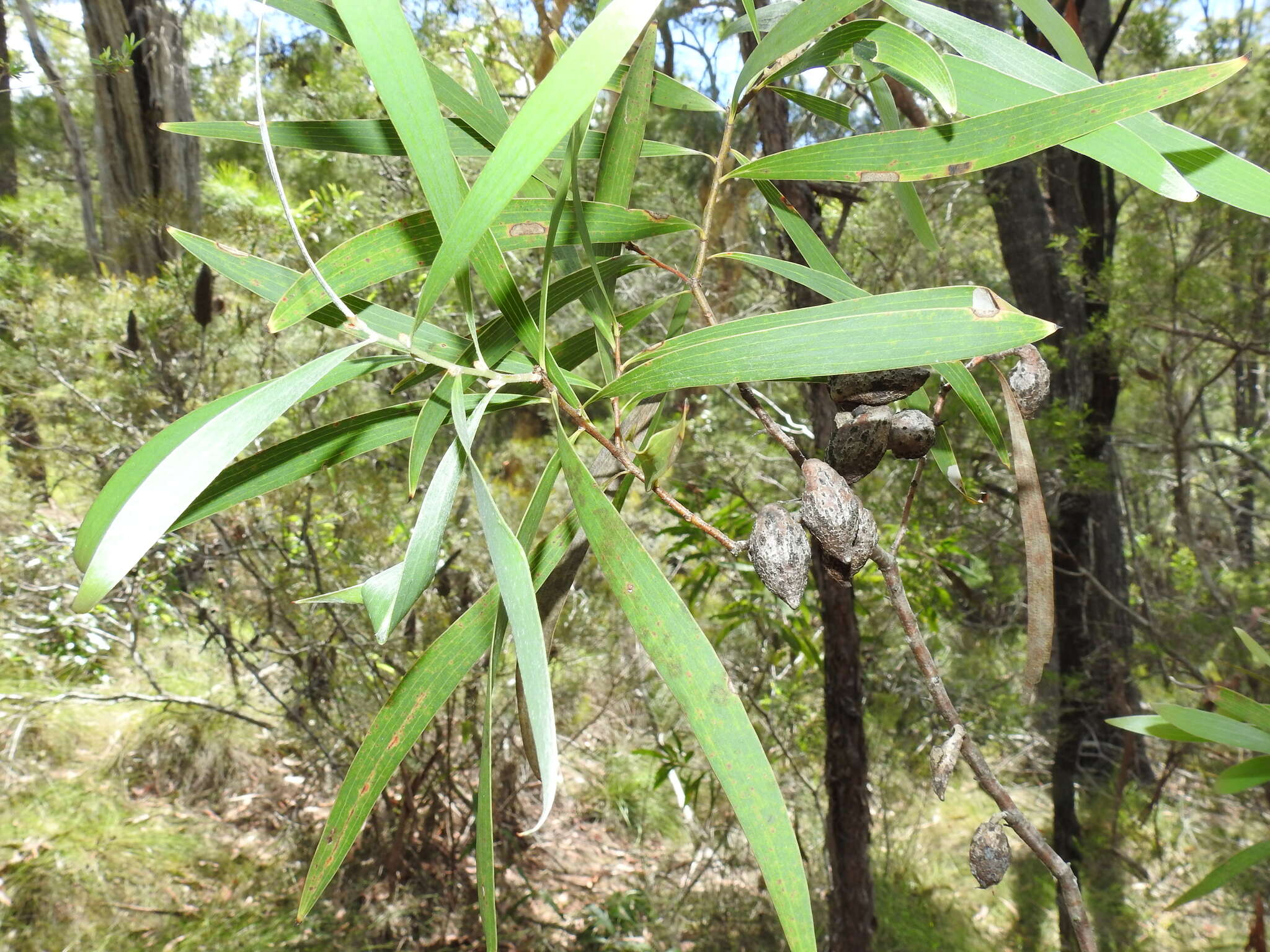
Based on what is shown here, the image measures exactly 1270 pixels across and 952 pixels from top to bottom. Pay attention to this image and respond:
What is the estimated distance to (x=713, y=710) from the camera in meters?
0.30

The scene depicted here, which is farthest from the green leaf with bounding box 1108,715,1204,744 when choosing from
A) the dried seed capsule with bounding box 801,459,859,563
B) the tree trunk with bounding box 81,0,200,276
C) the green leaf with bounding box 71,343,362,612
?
the tree trunk with bounding box 81,0,200,276

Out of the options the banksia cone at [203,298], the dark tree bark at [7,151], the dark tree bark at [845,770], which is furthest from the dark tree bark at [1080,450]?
the dark tree bark at [7,151]

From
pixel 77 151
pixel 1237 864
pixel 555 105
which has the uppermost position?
pixel 77 151

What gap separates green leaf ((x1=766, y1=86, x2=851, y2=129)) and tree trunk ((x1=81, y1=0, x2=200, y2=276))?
7.36 feet

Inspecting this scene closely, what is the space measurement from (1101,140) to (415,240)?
1.13ft

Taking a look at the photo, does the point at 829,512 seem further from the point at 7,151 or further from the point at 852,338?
the point at 7,151

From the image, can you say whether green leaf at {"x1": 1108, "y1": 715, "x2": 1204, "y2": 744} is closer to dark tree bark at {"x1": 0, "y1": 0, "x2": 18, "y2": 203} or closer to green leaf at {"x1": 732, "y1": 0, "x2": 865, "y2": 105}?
green leaf at {"x1": 732, "y1": 0, "x2": 865, "y2": 105}

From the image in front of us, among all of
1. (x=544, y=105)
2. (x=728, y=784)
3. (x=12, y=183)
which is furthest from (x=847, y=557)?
(x=12, y=183)

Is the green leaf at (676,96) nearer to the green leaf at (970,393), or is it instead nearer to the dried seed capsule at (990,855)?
the green leaf at (970,393)

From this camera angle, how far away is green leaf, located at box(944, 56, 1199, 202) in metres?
0.34

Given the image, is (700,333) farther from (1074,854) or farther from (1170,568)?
(1170,568)

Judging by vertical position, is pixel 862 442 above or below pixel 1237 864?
above

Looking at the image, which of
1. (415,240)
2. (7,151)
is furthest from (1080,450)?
(7,151)

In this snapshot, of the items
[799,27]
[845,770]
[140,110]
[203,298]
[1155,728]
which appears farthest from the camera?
[140,110]
